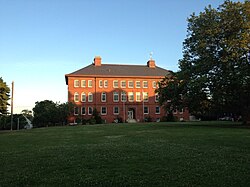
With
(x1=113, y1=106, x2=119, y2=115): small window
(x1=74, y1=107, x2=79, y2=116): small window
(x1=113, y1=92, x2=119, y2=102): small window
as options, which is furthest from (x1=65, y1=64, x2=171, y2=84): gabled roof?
(x1=113, y1=106, x2=119, y2=115): small window

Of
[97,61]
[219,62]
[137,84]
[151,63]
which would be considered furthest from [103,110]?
[219,62]

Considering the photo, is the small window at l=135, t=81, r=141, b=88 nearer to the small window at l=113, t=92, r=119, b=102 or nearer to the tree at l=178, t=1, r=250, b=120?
the small window at l=113, t=92, r=119, b=102

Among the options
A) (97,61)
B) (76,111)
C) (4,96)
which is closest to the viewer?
(4,96)

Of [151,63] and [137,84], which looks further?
[151,63]

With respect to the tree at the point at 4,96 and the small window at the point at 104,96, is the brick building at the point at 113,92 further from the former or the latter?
the tree at the point at 4,96

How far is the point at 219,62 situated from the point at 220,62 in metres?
0.24

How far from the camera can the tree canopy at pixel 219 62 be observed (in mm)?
26625

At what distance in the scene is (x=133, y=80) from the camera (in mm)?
62062

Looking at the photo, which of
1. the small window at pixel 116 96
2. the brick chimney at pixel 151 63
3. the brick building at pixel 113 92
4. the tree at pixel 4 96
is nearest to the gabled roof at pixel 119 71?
the brick building at pixel 113 92

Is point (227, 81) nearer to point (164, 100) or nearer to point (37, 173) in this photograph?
point (164, 100)

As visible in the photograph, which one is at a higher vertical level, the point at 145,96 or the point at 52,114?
the point at 145,96

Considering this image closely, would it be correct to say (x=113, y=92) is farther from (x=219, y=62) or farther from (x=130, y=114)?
(x=219, y=62)

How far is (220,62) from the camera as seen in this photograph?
28188 millimetres

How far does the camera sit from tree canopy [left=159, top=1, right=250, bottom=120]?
26625 millimetres
